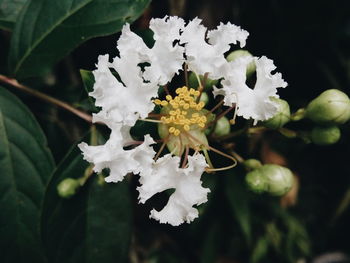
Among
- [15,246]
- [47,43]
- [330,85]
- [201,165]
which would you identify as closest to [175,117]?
Result: [201,165]

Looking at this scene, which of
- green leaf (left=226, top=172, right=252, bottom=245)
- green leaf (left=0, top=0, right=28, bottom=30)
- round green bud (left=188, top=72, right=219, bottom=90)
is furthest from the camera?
green leaf (left=226, top=172, right=252, bottom=245)

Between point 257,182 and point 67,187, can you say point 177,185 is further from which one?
point 67,187

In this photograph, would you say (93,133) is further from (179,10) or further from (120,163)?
(179,10)

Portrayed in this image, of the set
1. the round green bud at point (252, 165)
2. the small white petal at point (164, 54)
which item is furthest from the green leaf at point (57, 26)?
the round green bud at point (252, 165)

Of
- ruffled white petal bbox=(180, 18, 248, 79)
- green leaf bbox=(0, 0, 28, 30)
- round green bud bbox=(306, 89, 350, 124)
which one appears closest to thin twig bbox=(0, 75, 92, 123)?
green leaf bbox=(0, 0, 28, 30)

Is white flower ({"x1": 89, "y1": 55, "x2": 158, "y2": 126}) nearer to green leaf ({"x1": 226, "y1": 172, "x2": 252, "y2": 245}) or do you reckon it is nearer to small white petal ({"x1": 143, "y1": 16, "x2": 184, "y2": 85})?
small white petal ({"x1": 143, "y1": 16, "x2": 184, "y2": 85})

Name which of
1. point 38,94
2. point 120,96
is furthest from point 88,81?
point 38,94
